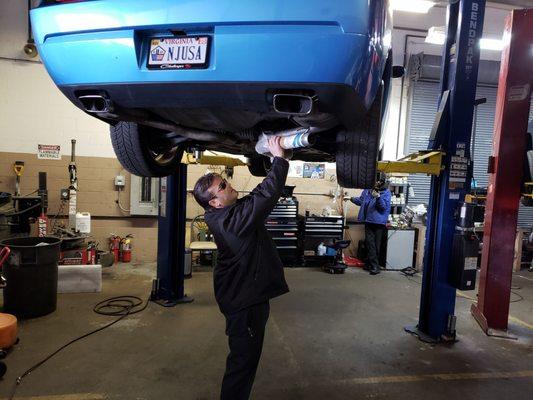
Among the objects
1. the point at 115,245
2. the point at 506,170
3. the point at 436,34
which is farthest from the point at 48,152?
the point at 436,34

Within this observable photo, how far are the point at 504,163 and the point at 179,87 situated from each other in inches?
140

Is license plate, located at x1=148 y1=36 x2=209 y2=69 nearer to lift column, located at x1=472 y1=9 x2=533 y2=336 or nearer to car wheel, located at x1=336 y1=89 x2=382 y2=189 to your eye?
car wheel, located at x1=336 y1=89 x2=382 y2=189

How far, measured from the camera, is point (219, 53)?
1.17 metres

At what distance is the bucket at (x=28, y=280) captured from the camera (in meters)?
3.39

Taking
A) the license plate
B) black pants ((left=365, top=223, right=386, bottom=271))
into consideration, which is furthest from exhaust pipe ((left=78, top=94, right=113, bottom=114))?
black pants ((left=365, top=223, right=386, bottom=271))

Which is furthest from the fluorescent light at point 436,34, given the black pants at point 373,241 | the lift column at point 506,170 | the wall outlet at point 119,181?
the wall outlet at point 119,181

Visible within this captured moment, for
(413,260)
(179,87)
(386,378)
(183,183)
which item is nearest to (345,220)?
(413,260)

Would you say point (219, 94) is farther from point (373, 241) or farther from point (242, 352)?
point (373, 241)

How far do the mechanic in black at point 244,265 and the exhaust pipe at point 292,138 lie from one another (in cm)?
4

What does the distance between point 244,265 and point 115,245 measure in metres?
4.68

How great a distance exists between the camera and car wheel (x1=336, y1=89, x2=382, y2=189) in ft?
5.78

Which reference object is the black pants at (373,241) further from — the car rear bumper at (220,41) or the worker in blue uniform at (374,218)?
the car rear bumper at (220,41)

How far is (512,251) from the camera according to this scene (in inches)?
145

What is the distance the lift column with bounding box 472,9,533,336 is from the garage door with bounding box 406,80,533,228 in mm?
3413
